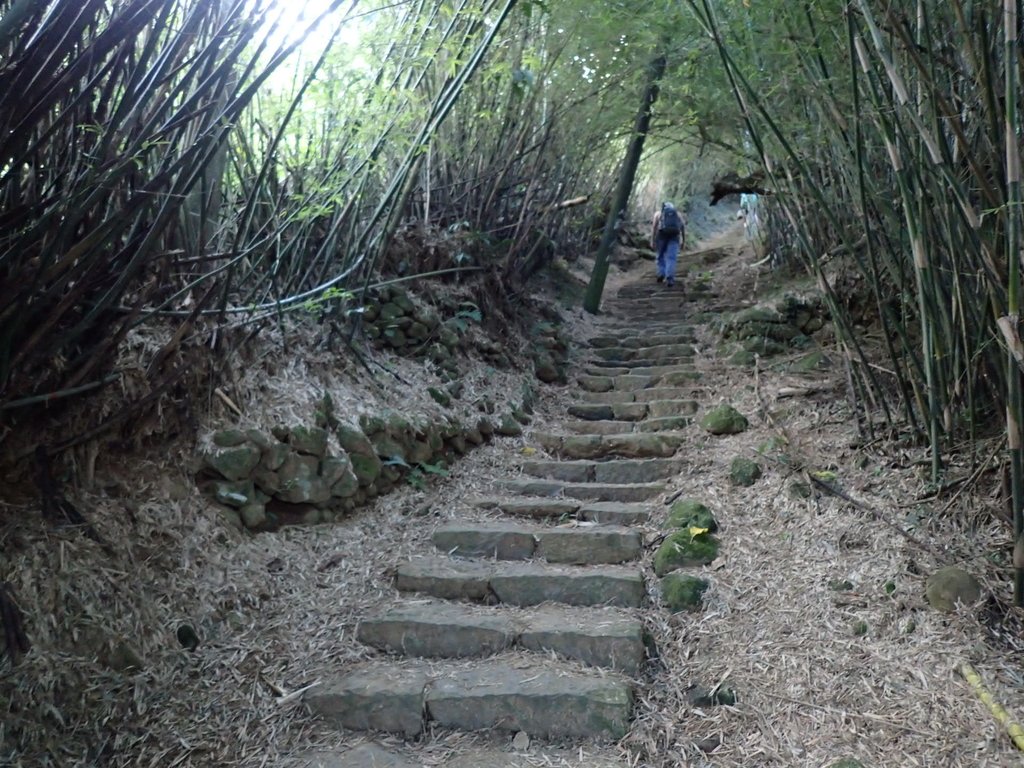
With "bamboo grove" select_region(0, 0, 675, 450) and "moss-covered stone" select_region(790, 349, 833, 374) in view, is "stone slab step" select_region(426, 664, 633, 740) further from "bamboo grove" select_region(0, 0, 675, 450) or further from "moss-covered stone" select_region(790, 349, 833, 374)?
"moss-covered stone" select_region(790, 349, 833, 374)

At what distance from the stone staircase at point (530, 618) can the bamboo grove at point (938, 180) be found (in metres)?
1.13

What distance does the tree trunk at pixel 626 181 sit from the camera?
18.1ft

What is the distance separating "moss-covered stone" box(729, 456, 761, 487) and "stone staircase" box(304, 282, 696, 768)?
1.08 feet

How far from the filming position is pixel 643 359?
5344mm

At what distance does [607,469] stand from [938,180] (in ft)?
6.39

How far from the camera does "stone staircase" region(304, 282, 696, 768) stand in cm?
201

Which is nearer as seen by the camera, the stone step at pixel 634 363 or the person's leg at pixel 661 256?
the stone step at pixel 634 363

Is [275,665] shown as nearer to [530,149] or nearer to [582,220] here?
[530,149]

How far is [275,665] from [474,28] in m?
2.61

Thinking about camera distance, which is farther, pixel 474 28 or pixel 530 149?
pixel 530 149

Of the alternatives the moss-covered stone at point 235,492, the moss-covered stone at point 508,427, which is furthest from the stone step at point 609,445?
the moss-covered stone at point 235,492

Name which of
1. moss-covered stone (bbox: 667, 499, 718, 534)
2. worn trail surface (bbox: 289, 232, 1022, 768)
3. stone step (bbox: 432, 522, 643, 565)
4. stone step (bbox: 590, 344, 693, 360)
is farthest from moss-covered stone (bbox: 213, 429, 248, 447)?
stone step (bbox: 590, 344, 693, 360)

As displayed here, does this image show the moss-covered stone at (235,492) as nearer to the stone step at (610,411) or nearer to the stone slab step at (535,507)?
the stone slab step at (535,507)

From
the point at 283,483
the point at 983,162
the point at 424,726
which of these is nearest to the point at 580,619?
the point at 424,726
